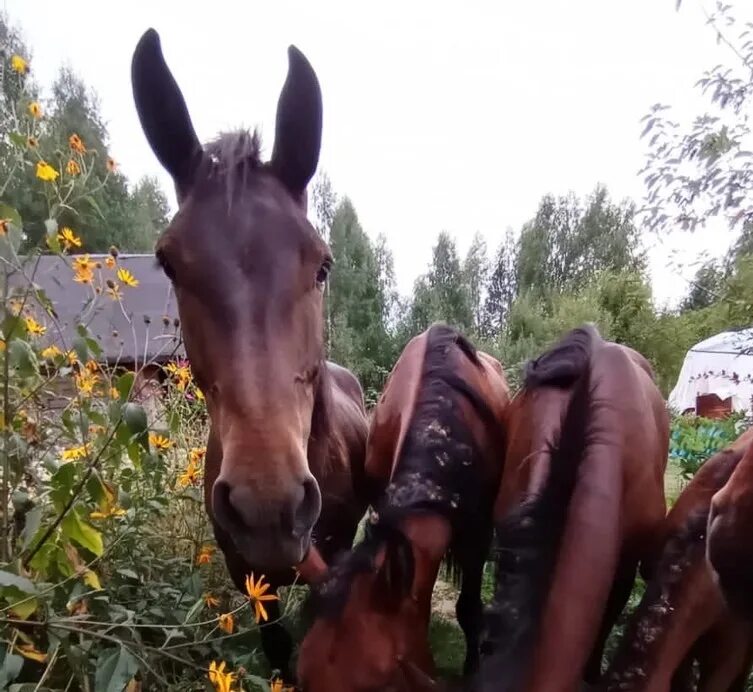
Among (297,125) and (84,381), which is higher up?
(297,125)

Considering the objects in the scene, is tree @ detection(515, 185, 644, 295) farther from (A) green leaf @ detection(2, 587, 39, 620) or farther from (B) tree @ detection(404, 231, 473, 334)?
(A) green leaf @ detection(2, 587, 39, 620)

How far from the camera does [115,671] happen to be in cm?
144

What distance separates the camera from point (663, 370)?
16156 mm

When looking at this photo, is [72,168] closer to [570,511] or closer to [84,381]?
[84,381]

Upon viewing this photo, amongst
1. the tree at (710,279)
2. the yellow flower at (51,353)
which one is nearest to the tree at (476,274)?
the tree at (710,279)

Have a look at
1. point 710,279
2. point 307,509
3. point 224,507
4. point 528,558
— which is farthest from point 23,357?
point 710,279

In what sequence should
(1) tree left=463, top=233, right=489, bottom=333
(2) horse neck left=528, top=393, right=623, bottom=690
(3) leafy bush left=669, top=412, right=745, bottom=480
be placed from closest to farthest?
(2) horse neck left=528, top=393, right=623, bottom=690 < (3) leafy bush left=669, top=412, right=745, bottom=480 < (1) tree left=463, top=233, right=489, bottom=333

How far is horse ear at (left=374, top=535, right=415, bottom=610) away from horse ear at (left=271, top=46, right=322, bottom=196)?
37.2 inches

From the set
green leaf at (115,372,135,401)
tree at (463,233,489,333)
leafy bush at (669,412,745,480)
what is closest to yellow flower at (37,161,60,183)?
green leaf at (115,372,135,401)

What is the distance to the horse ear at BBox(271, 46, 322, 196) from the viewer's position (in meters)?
1.57

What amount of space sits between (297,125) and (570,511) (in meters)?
1.18

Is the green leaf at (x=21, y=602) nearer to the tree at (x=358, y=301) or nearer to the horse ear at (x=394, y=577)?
the horse ear at (x=394, y=577)

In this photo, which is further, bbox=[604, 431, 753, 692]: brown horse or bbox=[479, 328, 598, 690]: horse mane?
bbox=[604, 431, 753, 692]: brown horse

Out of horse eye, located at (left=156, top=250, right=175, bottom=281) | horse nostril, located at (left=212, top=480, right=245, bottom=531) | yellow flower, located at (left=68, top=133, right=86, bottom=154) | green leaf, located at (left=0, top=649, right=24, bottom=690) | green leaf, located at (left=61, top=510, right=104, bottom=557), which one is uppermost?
yellow flower, located at (left=68, top=133, right=86, bottom=154)
